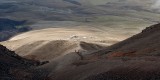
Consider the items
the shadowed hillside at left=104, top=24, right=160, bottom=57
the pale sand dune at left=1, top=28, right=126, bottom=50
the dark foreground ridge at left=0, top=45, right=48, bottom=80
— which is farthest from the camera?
the pale sand dune at left=1, top=28, right=126, bottom=50

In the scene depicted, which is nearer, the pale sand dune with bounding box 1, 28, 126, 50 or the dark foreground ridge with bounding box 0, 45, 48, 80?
the dark foreground ridge with bounding box 0, 45, 48, 80

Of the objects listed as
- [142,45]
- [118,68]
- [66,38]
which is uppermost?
[118,68]

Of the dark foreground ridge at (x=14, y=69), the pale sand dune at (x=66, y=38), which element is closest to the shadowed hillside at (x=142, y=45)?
the dark foreground ridge at (x=14, y=69)

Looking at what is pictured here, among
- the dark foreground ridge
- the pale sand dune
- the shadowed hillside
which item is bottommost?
the pale sand dune

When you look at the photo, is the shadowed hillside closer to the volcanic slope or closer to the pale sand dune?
the volcanic slope

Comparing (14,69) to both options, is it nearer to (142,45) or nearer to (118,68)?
(118,68)

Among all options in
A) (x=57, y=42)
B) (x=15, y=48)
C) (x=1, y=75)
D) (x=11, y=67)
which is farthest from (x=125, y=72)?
(x=15, y=48)

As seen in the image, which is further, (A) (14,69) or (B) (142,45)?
(B) (142,45)

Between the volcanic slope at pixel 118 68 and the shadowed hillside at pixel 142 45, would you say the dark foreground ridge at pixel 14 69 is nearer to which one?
the volcanic slope at pixel 118 68

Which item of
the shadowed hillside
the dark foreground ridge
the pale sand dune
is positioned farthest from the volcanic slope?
the pale sand dune

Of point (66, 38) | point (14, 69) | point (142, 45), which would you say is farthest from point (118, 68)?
point (66, 38)

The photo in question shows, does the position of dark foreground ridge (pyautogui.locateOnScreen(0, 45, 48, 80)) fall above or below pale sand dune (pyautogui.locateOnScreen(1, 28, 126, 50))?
above
